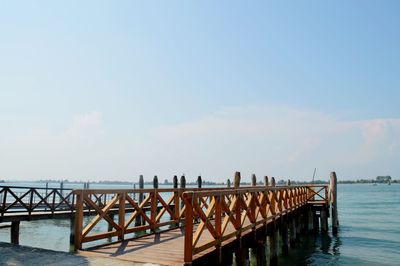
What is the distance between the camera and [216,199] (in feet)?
25.3

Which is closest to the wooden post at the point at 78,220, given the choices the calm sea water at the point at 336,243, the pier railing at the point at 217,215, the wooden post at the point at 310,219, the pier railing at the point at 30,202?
the pier railing at the point at 217,215

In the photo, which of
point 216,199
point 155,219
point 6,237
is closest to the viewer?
point 216,199

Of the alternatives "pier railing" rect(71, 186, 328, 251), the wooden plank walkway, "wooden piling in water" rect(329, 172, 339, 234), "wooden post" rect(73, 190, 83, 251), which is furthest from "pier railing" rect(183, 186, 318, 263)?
"wooden piling in water" rect(329, 172, 339, 234)

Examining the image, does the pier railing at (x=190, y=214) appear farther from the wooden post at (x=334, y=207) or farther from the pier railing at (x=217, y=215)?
the wooden post at (x=334, y=207)

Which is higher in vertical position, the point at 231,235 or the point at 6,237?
the point at 231,235

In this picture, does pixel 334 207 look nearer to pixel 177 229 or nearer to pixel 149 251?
pixel 177 229

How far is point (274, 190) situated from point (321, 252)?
7.18m

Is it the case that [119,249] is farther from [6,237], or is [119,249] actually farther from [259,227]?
[6,237]

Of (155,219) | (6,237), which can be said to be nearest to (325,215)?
(155,219)

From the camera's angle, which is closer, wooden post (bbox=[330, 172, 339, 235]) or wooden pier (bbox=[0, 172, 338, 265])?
wooden pier (bbox=[0, 172, 338, 265])

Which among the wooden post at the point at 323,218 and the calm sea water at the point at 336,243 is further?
the wooden post at the point at 323,218

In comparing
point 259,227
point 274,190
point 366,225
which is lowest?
point 366,225

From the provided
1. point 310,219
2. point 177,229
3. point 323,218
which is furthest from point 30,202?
point 323,218

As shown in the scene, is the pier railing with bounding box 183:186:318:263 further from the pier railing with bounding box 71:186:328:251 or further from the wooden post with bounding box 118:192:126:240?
the wooden post with bounding box 118:192:126:240
